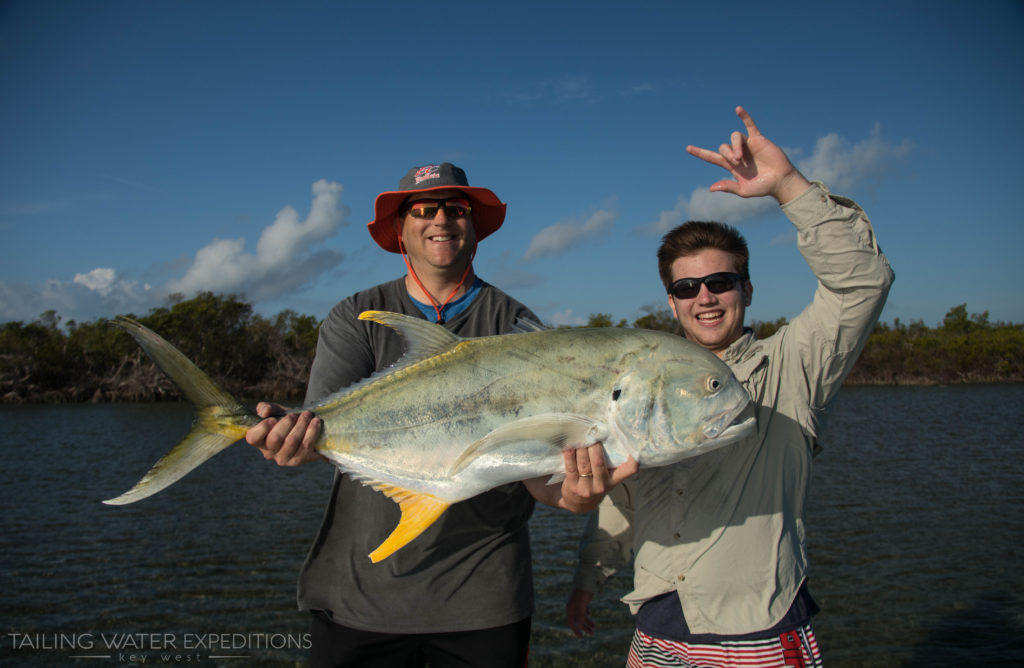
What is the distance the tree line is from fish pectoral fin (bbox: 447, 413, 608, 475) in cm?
5164

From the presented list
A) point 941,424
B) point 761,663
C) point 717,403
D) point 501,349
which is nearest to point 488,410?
point 501,349

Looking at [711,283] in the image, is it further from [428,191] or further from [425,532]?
[425,532]

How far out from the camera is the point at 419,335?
112 inches

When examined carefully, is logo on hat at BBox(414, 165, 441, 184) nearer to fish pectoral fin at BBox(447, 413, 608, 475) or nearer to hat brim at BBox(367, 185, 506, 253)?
hat brim at BBox(367, 185, 506, 253)

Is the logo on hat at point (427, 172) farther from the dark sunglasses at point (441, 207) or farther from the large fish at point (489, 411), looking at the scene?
the large fish at point (489, 411)

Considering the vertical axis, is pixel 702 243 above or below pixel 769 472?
above

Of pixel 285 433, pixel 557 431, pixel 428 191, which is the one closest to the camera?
pixel 557 431

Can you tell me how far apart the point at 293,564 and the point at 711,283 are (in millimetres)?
10277

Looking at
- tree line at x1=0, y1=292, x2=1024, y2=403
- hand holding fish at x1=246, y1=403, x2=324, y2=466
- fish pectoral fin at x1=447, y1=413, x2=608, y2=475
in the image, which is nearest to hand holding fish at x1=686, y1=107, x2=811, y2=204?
fish pectoral fin at x1=447, y1=413, x2=608, y2=475

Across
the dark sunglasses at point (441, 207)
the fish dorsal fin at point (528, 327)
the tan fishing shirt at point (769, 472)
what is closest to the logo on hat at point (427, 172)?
the dark sunglasses at point (441, 207)

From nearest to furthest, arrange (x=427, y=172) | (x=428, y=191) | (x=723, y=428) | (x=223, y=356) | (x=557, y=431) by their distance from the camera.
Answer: (x=723, y=428) → (x=557, y=431) → (x=428, y=191) → (x=427, y=172) → (x=223, y=356)

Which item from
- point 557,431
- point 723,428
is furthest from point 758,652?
point 557,431

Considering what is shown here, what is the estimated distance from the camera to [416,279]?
11.0 feet

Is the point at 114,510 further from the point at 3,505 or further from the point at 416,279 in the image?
the point at 416,279
